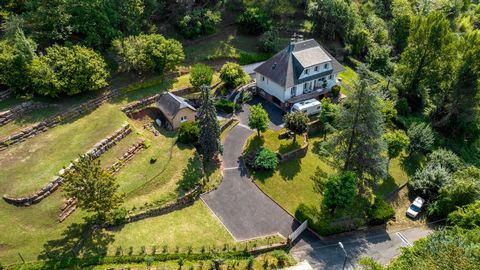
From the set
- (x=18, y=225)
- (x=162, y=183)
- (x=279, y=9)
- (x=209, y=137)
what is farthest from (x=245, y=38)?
(x=18, y=225)

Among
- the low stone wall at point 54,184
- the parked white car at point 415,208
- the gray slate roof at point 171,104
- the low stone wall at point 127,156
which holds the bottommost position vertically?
the parked white car at point 415,208

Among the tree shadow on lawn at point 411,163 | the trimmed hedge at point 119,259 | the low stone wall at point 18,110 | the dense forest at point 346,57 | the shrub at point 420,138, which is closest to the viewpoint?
the trimmed hedge at point 119,259

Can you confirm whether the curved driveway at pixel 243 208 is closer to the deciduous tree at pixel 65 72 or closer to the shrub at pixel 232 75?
the shrub at pixel 232 75

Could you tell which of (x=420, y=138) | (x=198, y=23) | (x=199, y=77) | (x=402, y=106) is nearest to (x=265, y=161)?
(x=199, y=77)

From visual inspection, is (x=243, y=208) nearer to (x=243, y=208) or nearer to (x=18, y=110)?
(x=243, y=208)

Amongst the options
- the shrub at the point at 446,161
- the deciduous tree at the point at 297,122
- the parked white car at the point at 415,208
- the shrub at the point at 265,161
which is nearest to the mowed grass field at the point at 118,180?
the shrub at the point at 265,161

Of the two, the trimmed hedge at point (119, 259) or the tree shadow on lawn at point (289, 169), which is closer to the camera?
the trimmed hedge at point (119, 259)

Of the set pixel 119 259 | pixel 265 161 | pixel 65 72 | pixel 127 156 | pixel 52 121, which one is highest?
pixel 65 72
